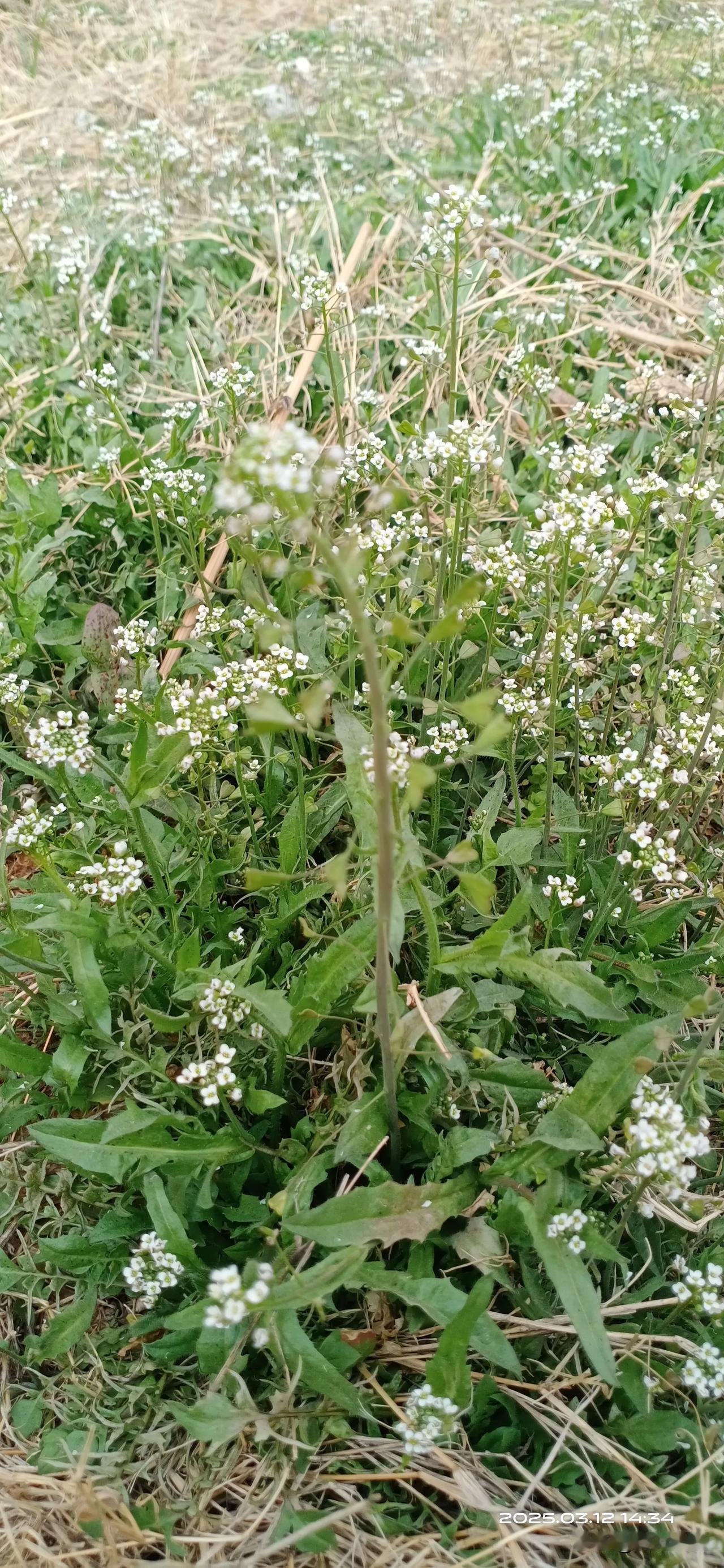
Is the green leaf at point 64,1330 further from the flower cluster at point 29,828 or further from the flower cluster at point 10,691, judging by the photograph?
the flower cluster at point 10,691

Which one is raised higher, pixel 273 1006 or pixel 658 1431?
pixel 273 1006

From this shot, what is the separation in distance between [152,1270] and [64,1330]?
286 millimetres

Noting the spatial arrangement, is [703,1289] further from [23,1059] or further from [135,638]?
[135,638]

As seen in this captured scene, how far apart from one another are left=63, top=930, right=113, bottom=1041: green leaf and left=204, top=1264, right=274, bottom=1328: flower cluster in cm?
62

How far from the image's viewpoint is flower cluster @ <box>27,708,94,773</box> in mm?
2250

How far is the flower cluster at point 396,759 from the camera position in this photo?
6.21 feet

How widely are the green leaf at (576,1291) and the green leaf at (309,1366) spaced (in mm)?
433

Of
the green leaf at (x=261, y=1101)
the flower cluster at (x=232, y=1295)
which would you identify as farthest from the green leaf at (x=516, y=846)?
the flower cluster at (x=232, y=1295)

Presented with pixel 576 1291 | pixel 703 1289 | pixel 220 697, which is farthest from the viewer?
pixel 220 697

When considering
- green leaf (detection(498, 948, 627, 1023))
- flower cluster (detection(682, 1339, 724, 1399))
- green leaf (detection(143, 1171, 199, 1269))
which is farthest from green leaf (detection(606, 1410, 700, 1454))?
green leaf (detection(143, 1171, 199, 1269))

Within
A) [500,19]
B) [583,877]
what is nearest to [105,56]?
[500,19]

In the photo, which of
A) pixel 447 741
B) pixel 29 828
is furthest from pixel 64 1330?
pixel 447 741

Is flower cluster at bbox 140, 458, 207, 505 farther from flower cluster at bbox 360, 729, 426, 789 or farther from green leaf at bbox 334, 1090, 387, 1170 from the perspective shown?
green leaf at bbox 334, 1090, 387, 1170

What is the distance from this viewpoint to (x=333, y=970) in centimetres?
211
